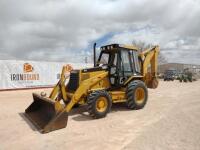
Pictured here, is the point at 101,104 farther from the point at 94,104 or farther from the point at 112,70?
the point at 112,70

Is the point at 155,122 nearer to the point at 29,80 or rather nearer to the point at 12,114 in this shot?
the point at 12,114

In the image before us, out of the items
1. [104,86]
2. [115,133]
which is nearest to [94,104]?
[104,86]

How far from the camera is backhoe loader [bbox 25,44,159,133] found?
926 centimetres

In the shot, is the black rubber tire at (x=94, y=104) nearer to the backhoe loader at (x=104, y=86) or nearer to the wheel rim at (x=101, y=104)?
the backhoe loader at (x=104, y=86)

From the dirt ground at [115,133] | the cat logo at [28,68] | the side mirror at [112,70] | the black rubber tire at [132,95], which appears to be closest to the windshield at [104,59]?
the side mirror at [112,70]

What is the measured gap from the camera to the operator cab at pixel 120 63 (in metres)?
10.7

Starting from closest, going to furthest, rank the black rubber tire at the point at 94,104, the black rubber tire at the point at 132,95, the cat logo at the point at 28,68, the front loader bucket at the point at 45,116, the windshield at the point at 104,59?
the front loader bucket at the point at 45,116
the black rubber tire at the point at 94,104
the black rubber tire at the point at 132,95
the windshield at the point at 104,59
the cat logo at the point at 28,68

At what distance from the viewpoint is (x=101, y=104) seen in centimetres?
940

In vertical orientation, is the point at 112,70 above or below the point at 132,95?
above

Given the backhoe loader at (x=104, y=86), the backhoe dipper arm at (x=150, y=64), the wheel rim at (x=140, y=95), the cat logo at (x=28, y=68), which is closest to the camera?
the backhoe loader at (x=104, y=86)

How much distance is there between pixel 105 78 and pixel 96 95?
60.9 inches

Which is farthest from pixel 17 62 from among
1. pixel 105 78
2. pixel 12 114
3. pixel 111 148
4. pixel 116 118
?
pixel 111 148

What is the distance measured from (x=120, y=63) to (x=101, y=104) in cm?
218

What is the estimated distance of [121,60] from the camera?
10.8 m
